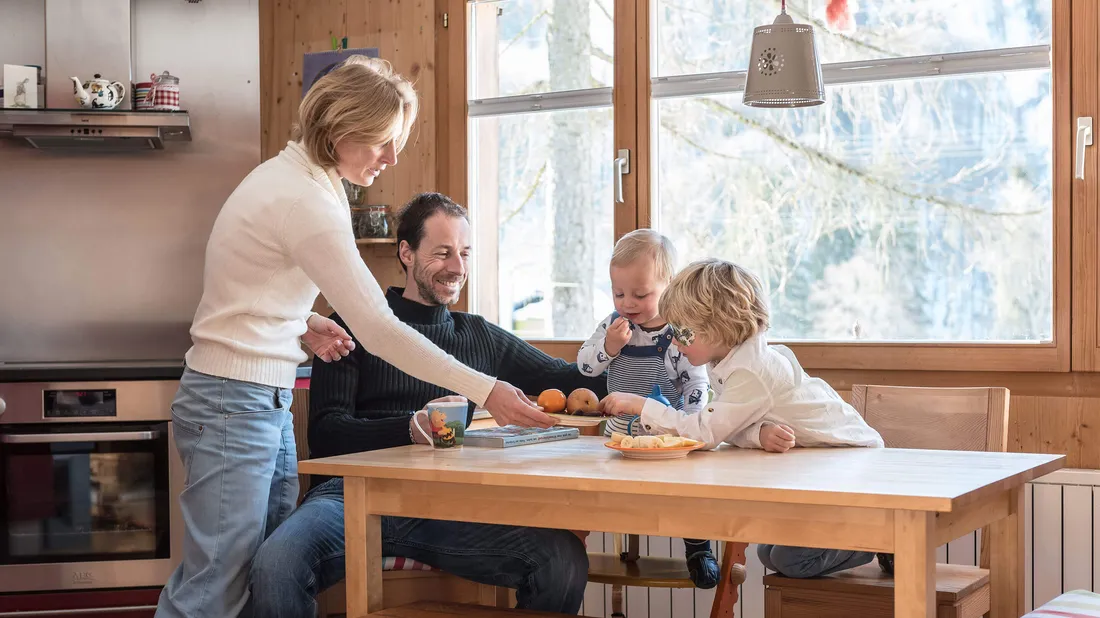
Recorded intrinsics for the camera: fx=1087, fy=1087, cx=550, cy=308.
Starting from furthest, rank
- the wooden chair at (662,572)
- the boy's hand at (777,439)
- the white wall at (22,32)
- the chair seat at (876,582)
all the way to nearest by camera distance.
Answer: the white wall at (22,32) < the wooden chair at (662,572) < the chair seat at (876,582) < the boy's hand at (777,439)

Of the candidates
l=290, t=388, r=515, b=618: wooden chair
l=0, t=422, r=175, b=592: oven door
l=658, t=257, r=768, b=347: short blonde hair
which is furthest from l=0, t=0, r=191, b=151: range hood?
l=658, t=257, r=768, b=347: short blonde hair

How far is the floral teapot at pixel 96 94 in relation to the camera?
401 cm

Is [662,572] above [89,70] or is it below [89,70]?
below

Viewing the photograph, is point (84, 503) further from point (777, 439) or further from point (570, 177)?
point (777, 439)

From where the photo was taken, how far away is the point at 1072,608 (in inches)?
77.5

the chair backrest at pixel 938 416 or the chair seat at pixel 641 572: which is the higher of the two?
the chair backrest at pixel 938 416

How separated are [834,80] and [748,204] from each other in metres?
0.49

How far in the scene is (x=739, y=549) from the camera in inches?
101

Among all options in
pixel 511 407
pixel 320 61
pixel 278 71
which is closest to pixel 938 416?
pixel 511 407

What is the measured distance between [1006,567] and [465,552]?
1111mm

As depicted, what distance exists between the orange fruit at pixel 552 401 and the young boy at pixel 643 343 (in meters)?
0.19

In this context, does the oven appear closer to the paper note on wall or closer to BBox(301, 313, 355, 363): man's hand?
BBox(301, 313, 355, 363): man's hand

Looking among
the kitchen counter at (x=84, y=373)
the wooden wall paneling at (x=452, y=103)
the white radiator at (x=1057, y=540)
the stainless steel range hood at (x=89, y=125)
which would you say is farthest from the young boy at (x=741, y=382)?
the stainless steel range hood at (x=89, y=125)

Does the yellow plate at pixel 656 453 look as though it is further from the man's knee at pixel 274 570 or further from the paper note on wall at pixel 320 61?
the paper note on wall at pixel 320 61
